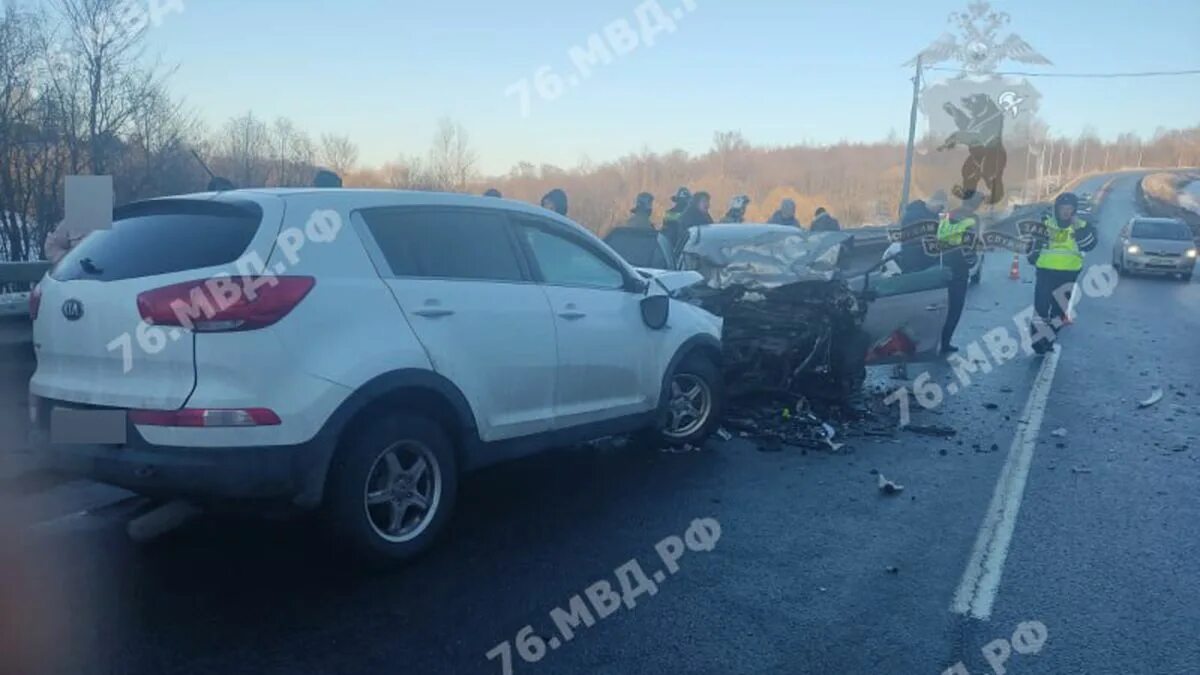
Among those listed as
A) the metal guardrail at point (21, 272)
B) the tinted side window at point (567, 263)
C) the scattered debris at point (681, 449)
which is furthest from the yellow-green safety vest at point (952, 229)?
the metal guardrail at point (21, 272)

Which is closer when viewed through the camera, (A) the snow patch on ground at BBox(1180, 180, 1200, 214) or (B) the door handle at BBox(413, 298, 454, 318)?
(B) the door handle at BBox(413, 298, 454, 318)

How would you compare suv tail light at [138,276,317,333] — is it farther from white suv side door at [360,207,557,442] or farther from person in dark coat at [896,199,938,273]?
person in dark coat at [896,199,938,273]

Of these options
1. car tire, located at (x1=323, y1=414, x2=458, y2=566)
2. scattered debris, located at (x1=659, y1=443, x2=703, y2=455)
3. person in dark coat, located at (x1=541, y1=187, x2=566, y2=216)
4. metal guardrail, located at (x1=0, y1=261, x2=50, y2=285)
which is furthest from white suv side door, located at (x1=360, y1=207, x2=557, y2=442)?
person in dark coat, located at (x1=541, y1=187, x2=566, y2=216)

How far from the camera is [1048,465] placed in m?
6.25

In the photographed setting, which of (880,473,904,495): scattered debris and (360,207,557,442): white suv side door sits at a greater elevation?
(360,207,557,442): white suv side door

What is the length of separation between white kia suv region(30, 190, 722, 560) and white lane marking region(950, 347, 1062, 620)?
7.51ft

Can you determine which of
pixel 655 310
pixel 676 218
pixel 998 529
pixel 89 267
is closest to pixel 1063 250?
pixel 676 218

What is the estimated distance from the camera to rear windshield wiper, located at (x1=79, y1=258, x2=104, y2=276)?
390 cm

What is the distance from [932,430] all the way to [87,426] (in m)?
5.90

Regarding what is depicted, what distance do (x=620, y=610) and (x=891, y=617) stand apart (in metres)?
1.16

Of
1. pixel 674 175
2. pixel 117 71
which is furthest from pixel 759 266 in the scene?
pixel 674 175

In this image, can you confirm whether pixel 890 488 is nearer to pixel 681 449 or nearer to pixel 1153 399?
pixel 681 449

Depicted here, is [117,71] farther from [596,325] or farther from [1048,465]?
[1048,465]

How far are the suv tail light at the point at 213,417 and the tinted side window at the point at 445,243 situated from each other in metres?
0.94
